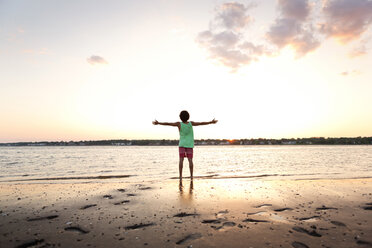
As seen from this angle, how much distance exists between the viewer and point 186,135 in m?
10.9

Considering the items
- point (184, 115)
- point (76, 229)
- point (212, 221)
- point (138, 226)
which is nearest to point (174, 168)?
point (184, 115)

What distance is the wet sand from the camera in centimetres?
402

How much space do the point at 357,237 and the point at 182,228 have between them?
3.30 metres

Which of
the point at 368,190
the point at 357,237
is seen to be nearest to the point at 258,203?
the point at 357,237

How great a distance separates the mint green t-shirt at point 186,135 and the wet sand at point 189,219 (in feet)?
9.89

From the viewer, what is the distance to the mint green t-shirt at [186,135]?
1076cm

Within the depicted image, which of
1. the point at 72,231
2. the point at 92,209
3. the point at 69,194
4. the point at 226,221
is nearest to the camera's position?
the point at 72,231

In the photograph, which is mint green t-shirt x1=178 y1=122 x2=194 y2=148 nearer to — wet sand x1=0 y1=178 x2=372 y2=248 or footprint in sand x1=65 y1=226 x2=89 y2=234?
wet sand x1=0 y1=178 x2=372 y2=248

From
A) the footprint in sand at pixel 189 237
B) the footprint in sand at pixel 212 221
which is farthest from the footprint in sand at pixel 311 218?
the footprint in sand at pixel 189 237

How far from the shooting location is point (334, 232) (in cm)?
437

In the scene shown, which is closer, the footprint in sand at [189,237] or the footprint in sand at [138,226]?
the footprint in sand at [189,237]

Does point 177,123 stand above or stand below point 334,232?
above

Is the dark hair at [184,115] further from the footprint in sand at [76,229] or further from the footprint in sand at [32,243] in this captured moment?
the footprint in sand at [32,243]

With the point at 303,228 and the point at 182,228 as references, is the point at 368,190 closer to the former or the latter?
the point at 303,228
